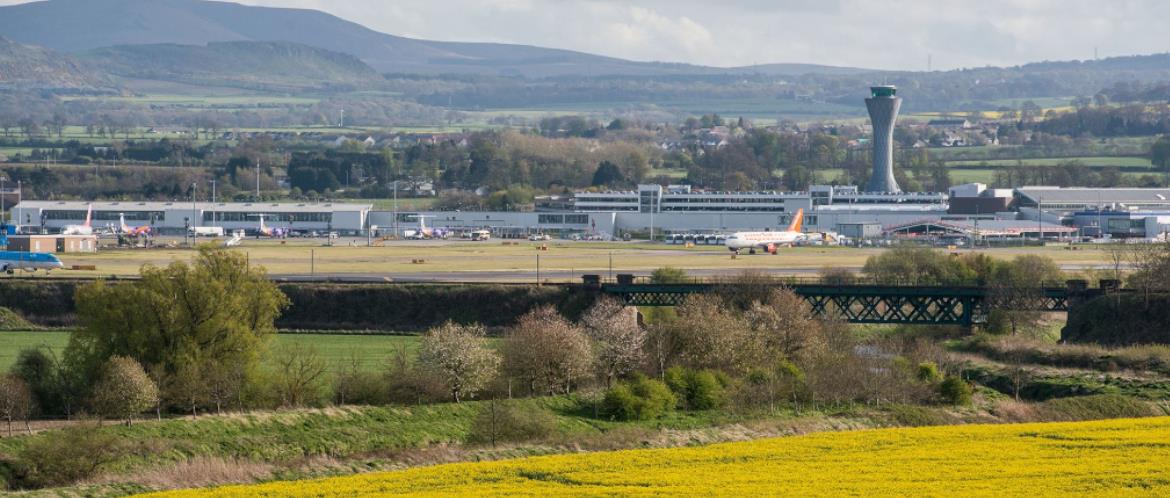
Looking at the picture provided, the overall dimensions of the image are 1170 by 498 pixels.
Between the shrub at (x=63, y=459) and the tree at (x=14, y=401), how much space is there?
4450 mm

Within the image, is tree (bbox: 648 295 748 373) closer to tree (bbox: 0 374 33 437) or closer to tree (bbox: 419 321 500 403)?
tree (bbox: 419 321 500 403)

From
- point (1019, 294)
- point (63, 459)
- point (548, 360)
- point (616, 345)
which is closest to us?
point (63, 459)

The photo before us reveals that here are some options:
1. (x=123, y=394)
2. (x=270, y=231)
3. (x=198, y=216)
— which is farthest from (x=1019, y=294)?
(x=198, y=216)

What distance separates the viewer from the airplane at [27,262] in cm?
10338

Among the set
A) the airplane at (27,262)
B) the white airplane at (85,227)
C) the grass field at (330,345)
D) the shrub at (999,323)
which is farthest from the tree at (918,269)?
the white airplane at (85,227)

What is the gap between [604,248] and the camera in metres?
140

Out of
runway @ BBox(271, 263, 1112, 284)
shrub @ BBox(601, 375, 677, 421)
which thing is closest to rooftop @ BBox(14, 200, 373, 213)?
runway @ BBox(271, 263, 1112, 284)

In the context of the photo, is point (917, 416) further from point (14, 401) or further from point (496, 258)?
point (496, 258)

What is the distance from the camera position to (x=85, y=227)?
15675cm

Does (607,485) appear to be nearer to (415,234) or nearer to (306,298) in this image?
(306,298)

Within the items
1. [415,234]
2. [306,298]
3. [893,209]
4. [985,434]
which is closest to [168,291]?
[985,434]

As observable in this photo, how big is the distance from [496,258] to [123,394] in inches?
2822

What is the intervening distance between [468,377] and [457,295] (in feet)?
104

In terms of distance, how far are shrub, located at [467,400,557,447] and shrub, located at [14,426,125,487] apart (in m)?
10.6
